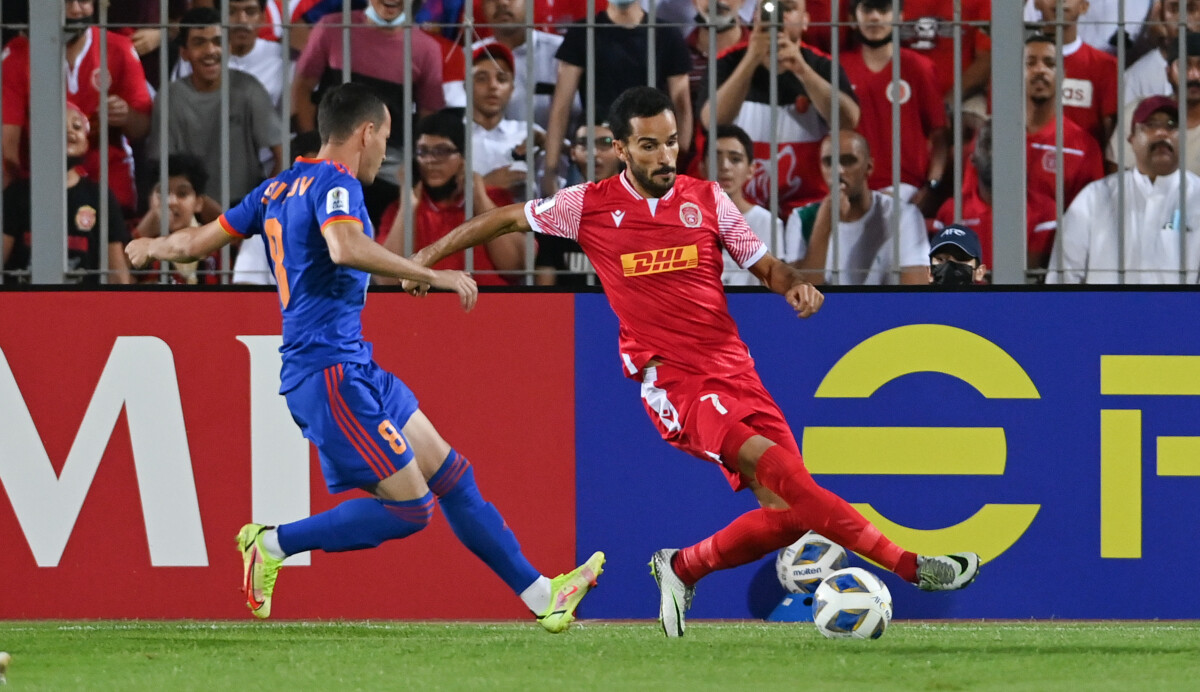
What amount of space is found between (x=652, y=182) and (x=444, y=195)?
4.89ft

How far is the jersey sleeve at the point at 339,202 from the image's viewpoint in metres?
4.62

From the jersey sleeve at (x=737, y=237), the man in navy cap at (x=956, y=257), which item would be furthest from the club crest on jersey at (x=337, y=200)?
the man in navy cap at (x=956, y=257)

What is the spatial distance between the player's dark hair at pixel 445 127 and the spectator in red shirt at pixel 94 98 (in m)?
1.13

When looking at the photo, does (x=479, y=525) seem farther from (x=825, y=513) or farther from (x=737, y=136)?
(x=737, y=136)

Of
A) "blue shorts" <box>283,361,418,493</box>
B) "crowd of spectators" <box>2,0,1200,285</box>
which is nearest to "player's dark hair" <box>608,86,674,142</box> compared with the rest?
"crowd of spectators" <box>2,0,1200,285</box>

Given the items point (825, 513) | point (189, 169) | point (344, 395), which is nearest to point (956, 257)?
point (825, 513)

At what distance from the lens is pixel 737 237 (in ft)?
16.7

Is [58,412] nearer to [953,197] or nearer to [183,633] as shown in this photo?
[183,633]

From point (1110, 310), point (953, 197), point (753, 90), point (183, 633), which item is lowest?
point (183, 633)

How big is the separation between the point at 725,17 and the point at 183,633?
3169 millimetres

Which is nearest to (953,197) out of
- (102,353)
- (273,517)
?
(273,517)

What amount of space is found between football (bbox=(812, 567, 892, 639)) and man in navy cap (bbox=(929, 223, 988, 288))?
1585mm

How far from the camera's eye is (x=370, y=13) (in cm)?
662

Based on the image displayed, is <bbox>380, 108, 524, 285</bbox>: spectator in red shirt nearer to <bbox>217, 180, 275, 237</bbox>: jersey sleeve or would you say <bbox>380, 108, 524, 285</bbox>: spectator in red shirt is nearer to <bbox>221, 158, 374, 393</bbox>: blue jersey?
<bbox>217, 180, 275, 237</bbox>: jersey sleeve
